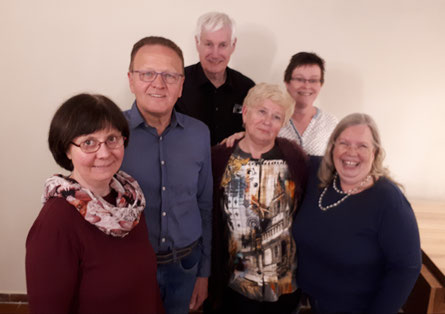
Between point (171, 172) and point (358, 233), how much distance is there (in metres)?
0.94

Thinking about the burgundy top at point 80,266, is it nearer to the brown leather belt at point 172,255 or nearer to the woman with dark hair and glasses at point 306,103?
the brown leather belt at point 172,255

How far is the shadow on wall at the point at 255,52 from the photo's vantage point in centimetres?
236

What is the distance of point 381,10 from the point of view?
234cm

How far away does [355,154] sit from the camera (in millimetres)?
1415

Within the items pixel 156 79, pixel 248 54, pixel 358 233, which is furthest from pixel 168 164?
pixel 248 54

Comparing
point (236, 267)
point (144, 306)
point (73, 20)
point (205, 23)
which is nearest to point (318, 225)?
point (236, 267)

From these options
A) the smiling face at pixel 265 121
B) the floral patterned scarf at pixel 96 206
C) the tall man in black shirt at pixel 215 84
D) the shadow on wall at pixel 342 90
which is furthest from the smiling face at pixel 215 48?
the floral patterned scarf at pixel 96 206

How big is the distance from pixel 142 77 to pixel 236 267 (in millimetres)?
1123

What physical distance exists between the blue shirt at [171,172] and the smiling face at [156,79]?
94 mm

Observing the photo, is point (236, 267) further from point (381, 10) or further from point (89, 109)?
point (381, 10)

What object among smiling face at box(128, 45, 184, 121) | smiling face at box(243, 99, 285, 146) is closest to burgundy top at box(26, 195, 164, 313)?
smiling face at box(128, 45, 184, 121)

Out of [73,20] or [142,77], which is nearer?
[142,77]

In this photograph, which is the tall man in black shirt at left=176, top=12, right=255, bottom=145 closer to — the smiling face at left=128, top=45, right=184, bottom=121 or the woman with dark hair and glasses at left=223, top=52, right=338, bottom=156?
the woman with dark hair and glasses at left=223, top=52, right=338, bottom=156

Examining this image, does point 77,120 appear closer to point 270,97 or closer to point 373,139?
point 270,97
